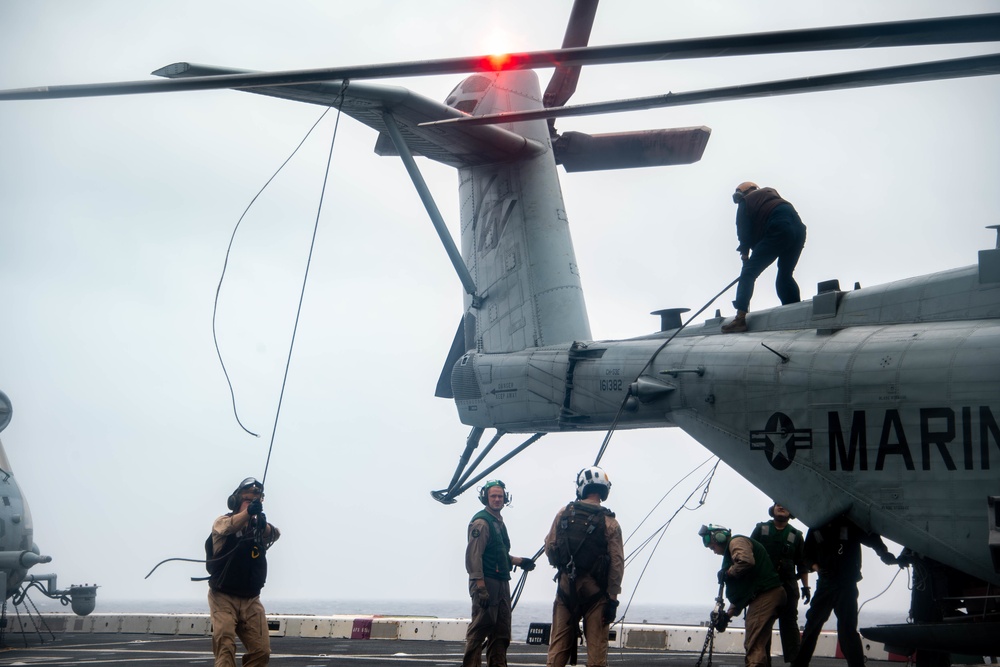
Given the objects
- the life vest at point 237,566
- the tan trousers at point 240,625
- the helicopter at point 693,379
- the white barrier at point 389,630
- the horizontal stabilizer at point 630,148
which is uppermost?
the horizontal stabilizer at point 630,148

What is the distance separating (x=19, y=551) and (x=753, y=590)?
13.6m

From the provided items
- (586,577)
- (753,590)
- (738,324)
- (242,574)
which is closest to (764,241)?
(738,324)

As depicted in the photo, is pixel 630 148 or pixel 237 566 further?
pixel 630 148

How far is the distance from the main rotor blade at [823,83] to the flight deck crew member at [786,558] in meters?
5.71

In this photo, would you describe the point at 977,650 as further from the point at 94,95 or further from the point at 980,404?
the point at 94,95

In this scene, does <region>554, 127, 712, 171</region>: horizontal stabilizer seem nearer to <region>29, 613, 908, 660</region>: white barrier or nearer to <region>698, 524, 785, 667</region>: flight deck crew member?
<region>29, 613, 908, 660</region>: white barrier

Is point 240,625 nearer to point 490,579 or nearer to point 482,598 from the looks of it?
point 482,598

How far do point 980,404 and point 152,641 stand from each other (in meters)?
13.1

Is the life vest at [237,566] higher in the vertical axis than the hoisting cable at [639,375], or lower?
lower

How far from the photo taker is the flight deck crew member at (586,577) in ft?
29.7

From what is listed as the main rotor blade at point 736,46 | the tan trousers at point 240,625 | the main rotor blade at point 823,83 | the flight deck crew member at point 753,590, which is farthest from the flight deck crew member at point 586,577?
the main rotor blade at point 736,46

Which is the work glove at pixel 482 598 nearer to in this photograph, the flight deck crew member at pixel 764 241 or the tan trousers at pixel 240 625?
Answer: the tan trousers at pixel 240 625

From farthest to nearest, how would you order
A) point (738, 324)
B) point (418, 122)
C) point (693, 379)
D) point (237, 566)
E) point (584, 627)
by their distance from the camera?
1. point (418, 122)
2. point (738, 324)
3. point (693, 379)
4. point (237, 566)
5. point (584, 627)

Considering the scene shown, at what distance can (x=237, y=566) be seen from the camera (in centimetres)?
926
